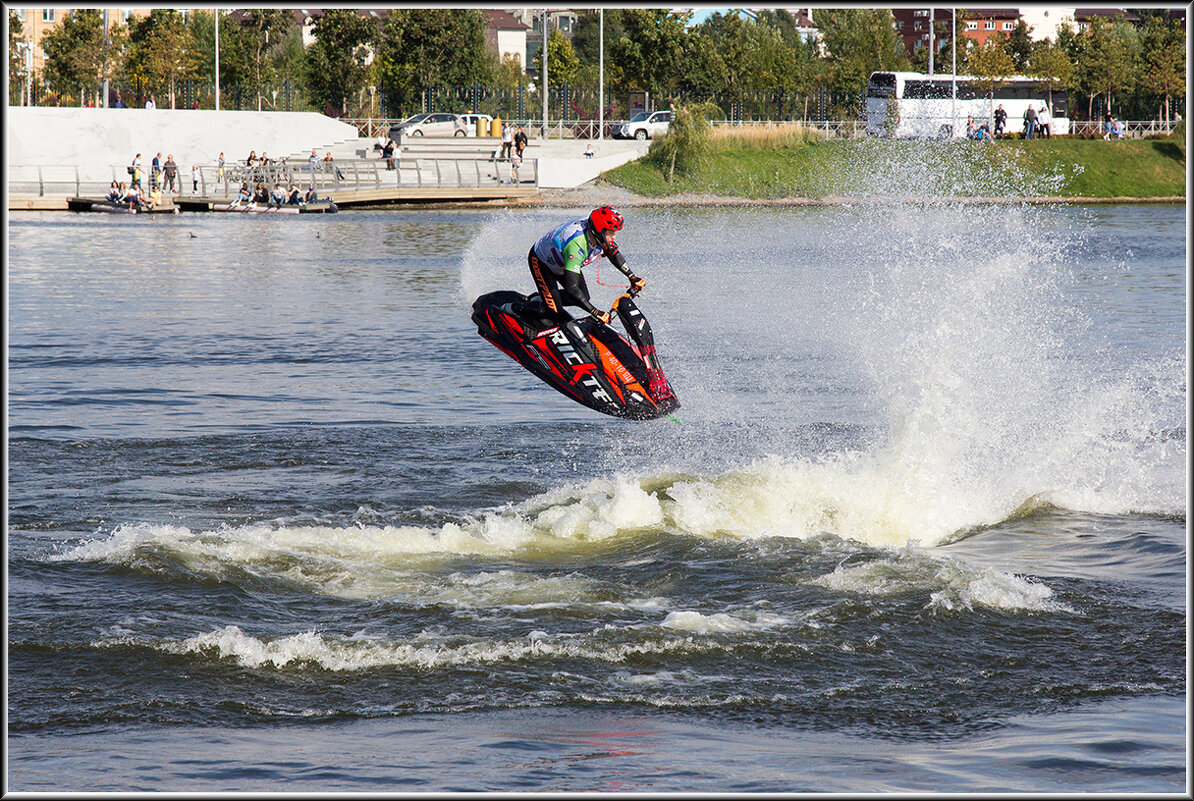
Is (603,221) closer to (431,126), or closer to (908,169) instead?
(908,169)

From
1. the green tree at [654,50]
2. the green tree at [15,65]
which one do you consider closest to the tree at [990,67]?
the green tree at [654,50]

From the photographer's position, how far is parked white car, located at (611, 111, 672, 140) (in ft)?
214

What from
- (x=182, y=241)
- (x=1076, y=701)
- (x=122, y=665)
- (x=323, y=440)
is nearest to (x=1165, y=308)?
(x=323, y=440)

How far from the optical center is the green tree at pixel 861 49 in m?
79.1

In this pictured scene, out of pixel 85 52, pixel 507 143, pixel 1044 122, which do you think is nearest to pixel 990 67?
pixel 1044 122

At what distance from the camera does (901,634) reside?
834 centimetres

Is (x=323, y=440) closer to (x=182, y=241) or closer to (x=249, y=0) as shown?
(x=182, y=241)

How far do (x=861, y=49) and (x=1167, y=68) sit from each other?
1948cm

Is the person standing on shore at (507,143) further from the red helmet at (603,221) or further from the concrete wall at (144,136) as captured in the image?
the red helmet at (603,221)

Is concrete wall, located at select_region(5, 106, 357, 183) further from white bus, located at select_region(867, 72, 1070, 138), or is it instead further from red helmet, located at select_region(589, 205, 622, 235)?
red helmet, located at select_region(589, 205, 622, 235)

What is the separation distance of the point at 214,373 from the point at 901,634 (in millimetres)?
12561

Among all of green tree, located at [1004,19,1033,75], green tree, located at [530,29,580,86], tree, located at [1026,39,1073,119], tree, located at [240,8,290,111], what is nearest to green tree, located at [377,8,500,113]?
tree, located at [240,8,290,111]

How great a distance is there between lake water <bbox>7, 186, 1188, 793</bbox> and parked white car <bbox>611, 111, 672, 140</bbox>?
44921mm

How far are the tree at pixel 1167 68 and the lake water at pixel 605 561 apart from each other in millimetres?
63224
